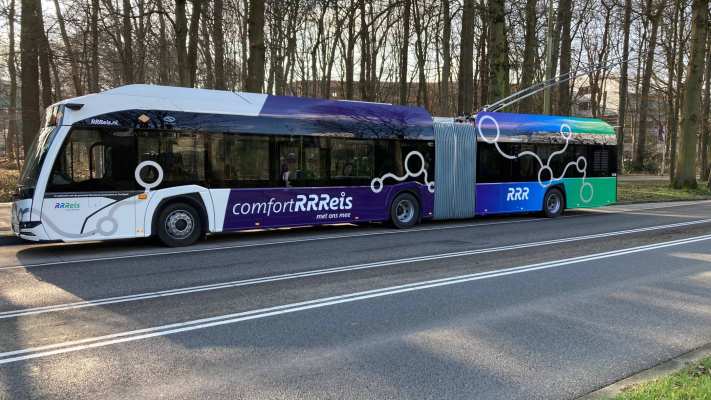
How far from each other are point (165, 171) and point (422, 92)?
25.9 m

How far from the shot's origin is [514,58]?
1369 inches

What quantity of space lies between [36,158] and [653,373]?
1026 cm

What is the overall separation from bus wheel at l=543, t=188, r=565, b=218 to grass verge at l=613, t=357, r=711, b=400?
14.2 metres

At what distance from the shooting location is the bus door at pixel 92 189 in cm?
1028

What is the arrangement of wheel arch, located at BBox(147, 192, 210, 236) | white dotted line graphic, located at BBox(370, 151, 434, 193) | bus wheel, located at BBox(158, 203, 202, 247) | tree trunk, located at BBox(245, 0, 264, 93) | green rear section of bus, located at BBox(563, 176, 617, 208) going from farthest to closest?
green rear section of bus, located at BBox(563, 176, 617, 208), tree trunk, located at BBox(245, 0, 264, 93), white dotted line graphic, located at BBox(370, 151, 434, 193), bus wheel, located at BBox(158, 203, 202, 247), wheel arch, located at BBox(147, 192, 210, 236)

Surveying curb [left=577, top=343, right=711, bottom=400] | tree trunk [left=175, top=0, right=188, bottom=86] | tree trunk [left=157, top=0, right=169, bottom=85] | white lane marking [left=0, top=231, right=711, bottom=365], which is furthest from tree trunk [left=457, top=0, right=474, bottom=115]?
curb [left=577, top=343, right=711, bottom=400]

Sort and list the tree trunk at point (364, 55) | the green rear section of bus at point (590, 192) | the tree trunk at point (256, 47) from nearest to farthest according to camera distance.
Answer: the tree trunk at point (256, 47) → the green rear section of bus at point (590, 192) → the tree trunk at point (364, 55)

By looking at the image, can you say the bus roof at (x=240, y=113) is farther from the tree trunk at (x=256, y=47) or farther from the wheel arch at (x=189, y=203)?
the tree trunk at (x=256, y=47)

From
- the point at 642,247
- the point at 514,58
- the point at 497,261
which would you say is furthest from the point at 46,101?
the point at 514,58

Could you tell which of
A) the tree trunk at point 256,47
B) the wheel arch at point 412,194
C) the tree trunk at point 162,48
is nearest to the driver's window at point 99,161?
the wheel arch at point 412,194

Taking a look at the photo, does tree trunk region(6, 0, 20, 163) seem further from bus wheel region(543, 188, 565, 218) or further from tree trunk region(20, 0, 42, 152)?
bus wheel region(543, 188, 565, 218)

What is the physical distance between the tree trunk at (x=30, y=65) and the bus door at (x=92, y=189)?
968cm

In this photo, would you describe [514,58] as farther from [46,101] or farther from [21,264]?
[21,264]

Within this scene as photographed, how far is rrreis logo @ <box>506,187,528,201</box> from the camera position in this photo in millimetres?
17312
